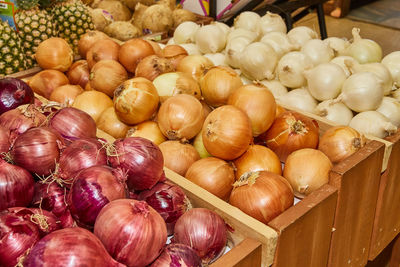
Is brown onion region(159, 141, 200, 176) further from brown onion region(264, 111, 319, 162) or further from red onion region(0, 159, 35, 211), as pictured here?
red onion region(0, 159, 35, 211)

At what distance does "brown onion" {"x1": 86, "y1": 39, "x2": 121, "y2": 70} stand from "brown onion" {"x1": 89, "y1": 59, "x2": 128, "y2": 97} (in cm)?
10

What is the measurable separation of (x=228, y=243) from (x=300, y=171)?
32 cm

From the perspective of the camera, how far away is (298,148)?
1317 millimetres

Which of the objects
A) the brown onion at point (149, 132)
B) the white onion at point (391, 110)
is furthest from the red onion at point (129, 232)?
the white onion at point (391, 110)

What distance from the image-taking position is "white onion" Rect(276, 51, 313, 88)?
1.69 metres

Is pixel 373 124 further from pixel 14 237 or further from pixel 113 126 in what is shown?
pixel 14 237

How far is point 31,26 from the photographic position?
200 cm

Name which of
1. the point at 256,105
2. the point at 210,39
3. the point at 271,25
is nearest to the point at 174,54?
the point at 210,39

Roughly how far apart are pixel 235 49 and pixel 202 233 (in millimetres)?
1136

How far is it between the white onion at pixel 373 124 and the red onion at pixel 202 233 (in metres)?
0.74

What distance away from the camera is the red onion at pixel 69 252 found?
0.65 metres

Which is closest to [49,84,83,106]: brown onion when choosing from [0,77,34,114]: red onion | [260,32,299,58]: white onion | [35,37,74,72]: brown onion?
[35,37,74,72]: brown onion

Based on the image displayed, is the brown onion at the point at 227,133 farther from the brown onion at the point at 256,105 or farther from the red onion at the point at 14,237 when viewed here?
the red onion at the point at 14,237

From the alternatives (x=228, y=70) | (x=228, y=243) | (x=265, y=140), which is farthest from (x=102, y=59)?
(x=228, y=243)
